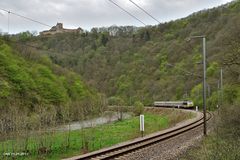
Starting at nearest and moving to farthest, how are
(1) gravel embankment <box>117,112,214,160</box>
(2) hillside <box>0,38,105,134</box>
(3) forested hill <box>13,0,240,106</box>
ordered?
1. (1) gravel embankment <box>117,112,214,160</box>
2. (2) hillside <box>0,38,105,134</box>
3. (3) forested hill <box>13,0,240,106</box>

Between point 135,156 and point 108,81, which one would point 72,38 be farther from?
point 135,156

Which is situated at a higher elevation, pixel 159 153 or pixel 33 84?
pixel 33 84

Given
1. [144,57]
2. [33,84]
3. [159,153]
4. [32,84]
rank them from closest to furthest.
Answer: [159,153]
[32,84]
[33,84]
[144,57]

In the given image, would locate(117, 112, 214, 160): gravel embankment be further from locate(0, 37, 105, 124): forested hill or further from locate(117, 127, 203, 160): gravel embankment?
locate(0, 37, 105, 124): forested hill

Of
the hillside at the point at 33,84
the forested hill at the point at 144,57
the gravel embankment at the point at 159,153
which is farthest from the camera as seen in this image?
the forested hill at the point at 144,57

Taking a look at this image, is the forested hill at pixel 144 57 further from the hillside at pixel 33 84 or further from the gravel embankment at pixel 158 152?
the gravel embankment at pixel 158 152

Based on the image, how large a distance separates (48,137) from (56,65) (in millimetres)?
75377

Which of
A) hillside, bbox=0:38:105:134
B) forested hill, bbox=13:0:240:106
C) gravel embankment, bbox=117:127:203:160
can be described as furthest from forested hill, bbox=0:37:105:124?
gravel embankment, bbox=117:127:203:160

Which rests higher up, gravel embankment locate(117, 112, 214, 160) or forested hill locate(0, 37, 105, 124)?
forested hill locate(0, 37, 105, 124)

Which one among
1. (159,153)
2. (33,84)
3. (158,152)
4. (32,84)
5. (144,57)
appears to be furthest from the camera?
(144,57)

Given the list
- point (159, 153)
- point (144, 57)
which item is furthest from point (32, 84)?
point (144, 57)

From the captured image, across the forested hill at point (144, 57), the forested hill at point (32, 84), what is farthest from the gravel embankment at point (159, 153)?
the forested hill at point (144, 57)

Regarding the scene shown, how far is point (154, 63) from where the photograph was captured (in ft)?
397

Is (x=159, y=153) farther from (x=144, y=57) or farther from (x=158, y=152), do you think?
(x=144, y=57)
